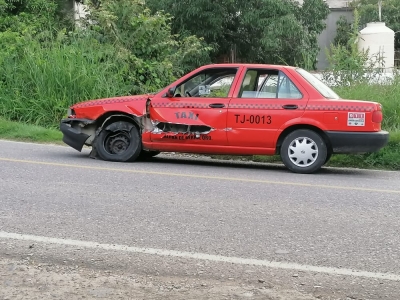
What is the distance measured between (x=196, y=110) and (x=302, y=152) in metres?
1.68

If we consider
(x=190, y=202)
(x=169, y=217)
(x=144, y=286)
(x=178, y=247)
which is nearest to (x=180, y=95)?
(x=190, y=202)

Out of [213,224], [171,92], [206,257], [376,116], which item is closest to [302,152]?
[376,116]

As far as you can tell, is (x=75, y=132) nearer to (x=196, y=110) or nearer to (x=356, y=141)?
(x=196, y=110)

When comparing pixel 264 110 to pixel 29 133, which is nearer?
pixel 264 110

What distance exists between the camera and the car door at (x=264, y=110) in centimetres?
1068

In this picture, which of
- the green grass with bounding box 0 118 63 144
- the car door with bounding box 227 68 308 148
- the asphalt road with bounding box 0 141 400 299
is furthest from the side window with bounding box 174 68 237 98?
the green grass with bounding box 0 118 63 144

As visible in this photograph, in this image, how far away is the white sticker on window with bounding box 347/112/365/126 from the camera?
34.2 ft

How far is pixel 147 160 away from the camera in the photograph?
11.9m

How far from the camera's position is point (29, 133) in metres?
14.4

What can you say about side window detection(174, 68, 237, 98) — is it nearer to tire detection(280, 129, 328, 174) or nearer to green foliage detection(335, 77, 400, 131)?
tire detection(280, 129, 328, 174)

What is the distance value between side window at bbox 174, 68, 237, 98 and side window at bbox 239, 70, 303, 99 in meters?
0.29

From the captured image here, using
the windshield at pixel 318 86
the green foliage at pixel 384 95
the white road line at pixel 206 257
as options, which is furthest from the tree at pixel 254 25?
the white road line at pixel 206 257

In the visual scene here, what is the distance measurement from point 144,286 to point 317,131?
20.1 feet

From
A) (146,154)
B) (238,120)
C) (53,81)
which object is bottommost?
(146,154)
